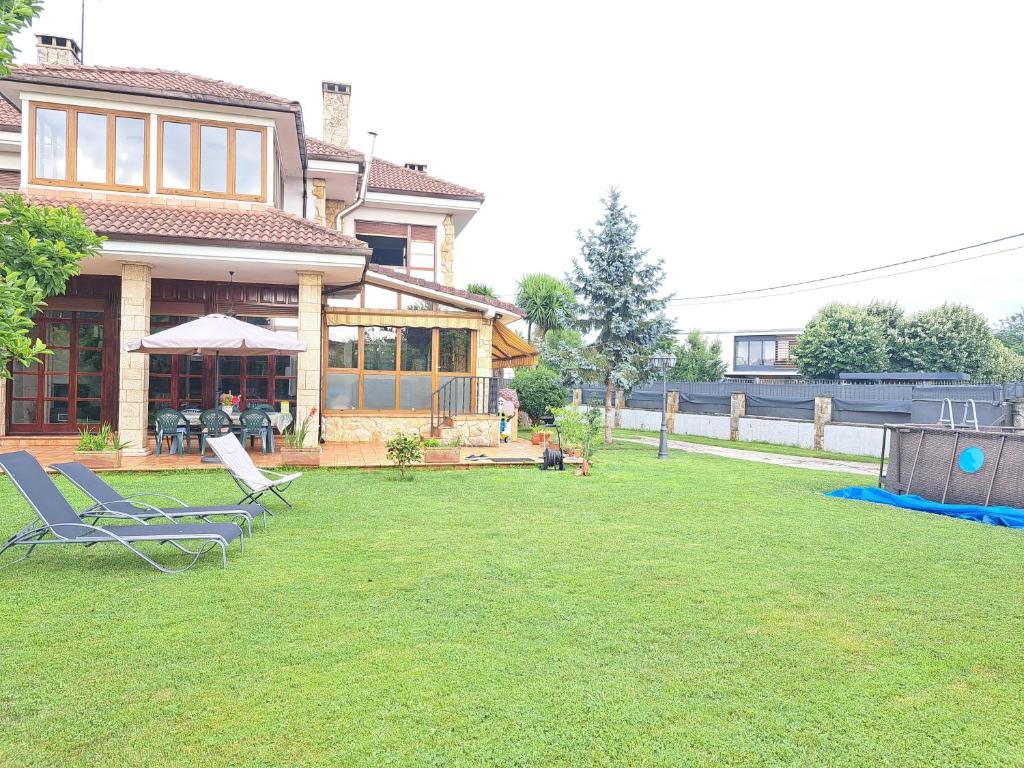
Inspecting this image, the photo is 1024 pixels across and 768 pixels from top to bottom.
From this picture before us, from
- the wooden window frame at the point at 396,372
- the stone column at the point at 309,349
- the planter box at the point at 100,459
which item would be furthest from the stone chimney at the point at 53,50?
the planter box at the point at 100,459

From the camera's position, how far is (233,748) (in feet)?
11.4

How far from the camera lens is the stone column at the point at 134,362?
1386 centimetres

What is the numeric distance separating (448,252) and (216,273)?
815cm

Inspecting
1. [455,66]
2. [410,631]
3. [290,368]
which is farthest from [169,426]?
[455,66]

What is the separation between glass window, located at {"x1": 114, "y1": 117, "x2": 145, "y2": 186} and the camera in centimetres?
1491

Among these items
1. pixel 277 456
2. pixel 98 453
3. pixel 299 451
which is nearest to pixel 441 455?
pixel 299 451

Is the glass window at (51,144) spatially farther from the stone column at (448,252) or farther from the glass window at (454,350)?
the stone column at (448,252)

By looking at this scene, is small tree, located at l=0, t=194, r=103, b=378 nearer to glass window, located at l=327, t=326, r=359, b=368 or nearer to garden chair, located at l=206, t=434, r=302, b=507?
garden chair, located at l=206, t=434, r=302, b=507

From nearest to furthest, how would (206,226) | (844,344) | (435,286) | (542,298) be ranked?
(206,226) → (435,286) → (542,298) → (844,344)

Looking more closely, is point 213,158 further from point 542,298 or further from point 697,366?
point 697,366

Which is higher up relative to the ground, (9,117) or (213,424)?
(9,117)

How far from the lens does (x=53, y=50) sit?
2122cm

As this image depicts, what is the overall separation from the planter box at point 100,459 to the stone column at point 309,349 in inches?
131

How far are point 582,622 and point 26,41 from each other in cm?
2445
